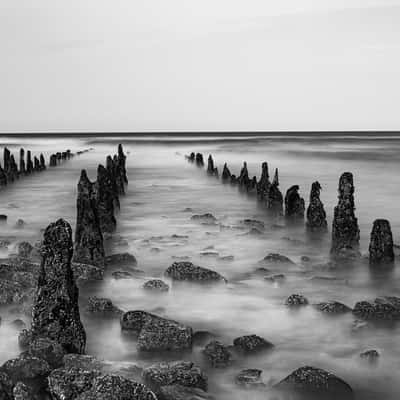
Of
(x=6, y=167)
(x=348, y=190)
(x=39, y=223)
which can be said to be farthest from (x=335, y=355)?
(x=6, y=167)

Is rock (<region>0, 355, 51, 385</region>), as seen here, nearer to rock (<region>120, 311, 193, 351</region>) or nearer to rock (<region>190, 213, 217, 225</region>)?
rock (<region>120, 311, 193, 351</region>)

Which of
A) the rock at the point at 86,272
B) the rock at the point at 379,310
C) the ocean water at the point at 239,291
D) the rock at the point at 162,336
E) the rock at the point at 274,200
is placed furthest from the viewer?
the rock at the point at 274,200

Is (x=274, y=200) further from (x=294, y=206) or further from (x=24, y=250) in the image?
(x=24, y=250)

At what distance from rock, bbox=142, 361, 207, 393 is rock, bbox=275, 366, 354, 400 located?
4.63 ft

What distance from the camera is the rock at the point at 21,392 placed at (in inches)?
343

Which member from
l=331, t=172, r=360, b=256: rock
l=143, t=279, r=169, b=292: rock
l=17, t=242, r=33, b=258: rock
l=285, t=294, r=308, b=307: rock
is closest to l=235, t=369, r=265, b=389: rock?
l=285, t=294, r=308, b=307: rock

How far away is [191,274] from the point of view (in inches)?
667

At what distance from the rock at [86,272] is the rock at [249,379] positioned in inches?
281

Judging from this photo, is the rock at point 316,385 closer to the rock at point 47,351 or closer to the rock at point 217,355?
the rock at point 217,355

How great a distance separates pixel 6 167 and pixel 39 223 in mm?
25562

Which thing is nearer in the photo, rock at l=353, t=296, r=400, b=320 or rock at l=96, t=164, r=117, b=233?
rock at l=353, t=296, r=400, b=320

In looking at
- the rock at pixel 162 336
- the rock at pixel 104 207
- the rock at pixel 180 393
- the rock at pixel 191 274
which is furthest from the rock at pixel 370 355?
the rock at pixel 104 207

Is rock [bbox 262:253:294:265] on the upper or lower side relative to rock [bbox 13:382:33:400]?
lower

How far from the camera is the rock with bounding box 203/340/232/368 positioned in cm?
1129
